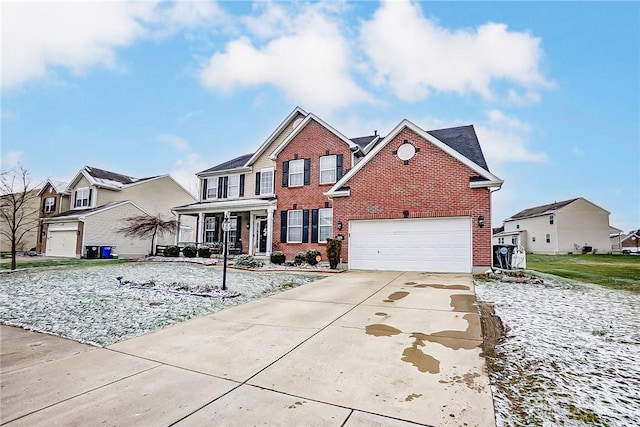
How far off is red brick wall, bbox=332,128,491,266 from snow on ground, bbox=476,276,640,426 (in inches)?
216

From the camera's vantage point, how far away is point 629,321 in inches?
204

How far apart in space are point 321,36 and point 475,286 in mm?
11126

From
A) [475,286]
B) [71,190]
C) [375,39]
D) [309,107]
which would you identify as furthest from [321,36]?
[71,190]

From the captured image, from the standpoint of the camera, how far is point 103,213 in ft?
74.9

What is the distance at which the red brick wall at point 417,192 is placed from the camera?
462 inches

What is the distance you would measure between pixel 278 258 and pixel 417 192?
7.38 metres

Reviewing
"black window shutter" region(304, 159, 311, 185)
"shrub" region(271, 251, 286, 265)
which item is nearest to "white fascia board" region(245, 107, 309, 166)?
"black window shutter" region(304, 159, 311, 185)

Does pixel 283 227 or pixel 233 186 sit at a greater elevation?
pixel 233 186

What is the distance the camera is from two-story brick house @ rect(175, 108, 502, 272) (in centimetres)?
1196

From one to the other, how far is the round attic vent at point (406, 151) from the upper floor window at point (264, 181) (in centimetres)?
896

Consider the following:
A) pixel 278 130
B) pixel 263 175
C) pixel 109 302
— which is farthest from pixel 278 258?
pixel 109 302

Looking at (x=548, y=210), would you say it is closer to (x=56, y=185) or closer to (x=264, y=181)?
(x=264, y=181)

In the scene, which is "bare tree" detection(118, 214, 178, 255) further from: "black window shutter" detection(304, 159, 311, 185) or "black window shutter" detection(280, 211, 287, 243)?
"black window shutter" detection(304, 159, 311, 185)

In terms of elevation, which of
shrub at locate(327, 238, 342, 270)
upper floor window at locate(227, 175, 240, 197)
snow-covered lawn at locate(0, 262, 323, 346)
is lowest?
snow-covered lawn at locate(0, 262, 323, 346)
